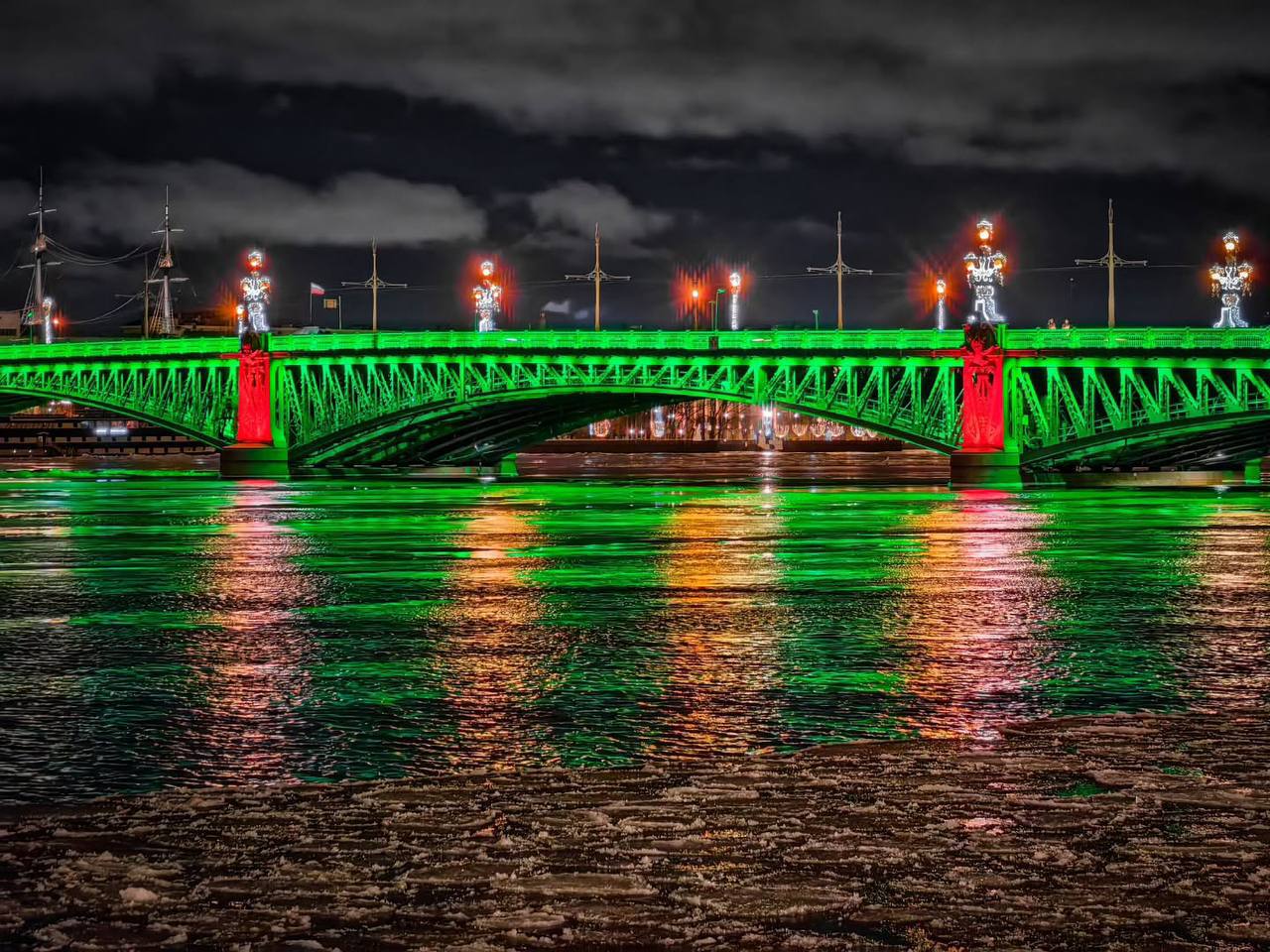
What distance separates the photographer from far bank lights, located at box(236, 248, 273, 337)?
10072cm

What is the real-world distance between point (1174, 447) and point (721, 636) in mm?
66336

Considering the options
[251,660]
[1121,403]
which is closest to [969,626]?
[251,660]

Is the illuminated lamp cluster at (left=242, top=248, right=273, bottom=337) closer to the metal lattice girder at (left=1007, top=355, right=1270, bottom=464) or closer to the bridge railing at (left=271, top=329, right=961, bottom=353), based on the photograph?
the bridge railing at (left=271, top=329, right=961, bottom=353)

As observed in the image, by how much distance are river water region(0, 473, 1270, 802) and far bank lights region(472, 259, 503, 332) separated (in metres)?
55.9

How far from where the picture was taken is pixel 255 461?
96125 millimetres

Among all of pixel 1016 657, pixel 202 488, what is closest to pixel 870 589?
pixel 1016 657

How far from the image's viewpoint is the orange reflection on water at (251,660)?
10812 mm

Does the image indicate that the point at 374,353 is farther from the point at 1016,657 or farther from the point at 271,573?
the point at 1016,657

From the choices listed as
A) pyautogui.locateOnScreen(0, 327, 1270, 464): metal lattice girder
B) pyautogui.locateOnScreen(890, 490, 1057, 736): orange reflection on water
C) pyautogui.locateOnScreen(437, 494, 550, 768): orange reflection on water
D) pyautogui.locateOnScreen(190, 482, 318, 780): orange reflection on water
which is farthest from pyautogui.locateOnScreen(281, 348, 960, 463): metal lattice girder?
pyautogui.locateOnScreen(190, 482, 318, 780): orange reflection on water

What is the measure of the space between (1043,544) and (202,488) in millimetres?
49255

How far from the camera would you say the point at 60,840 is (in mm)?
8391

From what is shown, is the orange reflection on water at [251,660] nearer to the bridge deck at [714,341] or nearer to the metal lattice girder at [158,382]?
the bridge deck at [714,341]

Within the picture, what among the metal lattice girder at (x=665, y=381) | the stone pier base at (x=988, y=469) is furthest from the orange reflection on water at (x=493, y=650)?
the stone pier base at (x=988, y=469)

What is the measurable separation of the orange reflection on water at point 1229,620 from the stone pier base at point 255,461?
66.0 m
